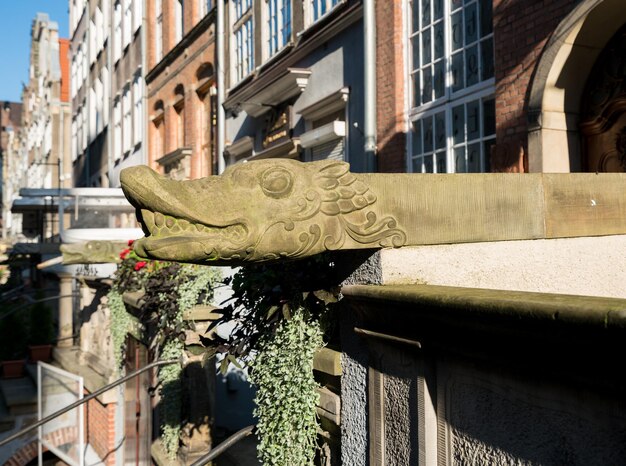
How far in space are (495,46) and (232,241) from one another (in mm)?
5759

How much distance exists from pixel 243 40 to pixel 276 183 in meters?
13.0

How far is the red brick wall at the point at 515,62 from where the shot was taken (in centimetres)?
660

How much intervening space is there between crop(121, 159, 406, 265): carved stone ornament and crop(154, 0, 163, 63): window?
19880 millimetres

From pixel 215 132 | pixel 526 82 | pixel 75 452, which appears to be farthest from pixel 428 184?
A: pixel 215 132

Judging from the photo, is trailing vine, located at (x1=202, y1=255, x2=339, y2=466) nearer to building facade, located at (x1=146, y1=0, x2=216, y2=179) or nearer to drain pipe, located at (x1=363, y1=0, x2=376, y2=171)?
drain pipe, located at (x1=363, y1=0, x2=376, y2=171)

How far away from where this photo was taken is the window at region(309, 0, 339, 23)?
1086 centimetres

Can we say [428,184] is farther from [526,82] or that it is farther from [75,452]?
[75,452]

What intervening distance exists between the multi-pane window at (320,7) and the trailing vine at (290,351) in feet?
28.0

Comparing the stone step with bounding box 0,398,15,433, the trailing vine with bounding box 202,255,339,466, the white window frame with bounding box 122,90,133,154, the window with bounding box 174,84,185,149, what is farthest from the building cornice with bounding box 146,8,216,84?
the trailing vine with bounding box 202,255,339,466

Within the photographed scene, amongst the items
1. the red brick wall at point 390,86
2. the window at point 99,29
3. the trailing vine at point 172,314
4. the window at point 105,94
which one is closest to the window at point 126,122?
the window at point 105,94

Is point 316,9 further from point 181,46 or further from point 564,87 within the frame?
point 181,46

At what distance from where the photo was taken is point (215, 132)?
16.4 metres

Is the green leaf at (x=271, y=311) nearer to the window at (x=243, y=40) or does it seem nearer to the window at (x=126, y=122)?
the window at (x=243, y=40)

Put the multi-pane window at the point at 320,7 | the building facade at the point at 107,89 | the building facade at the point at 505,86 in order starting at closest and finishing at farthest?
the building facade at the point at 505,86, the multi-pane window at the point at 320,7, the building facade at the point at 107,89
